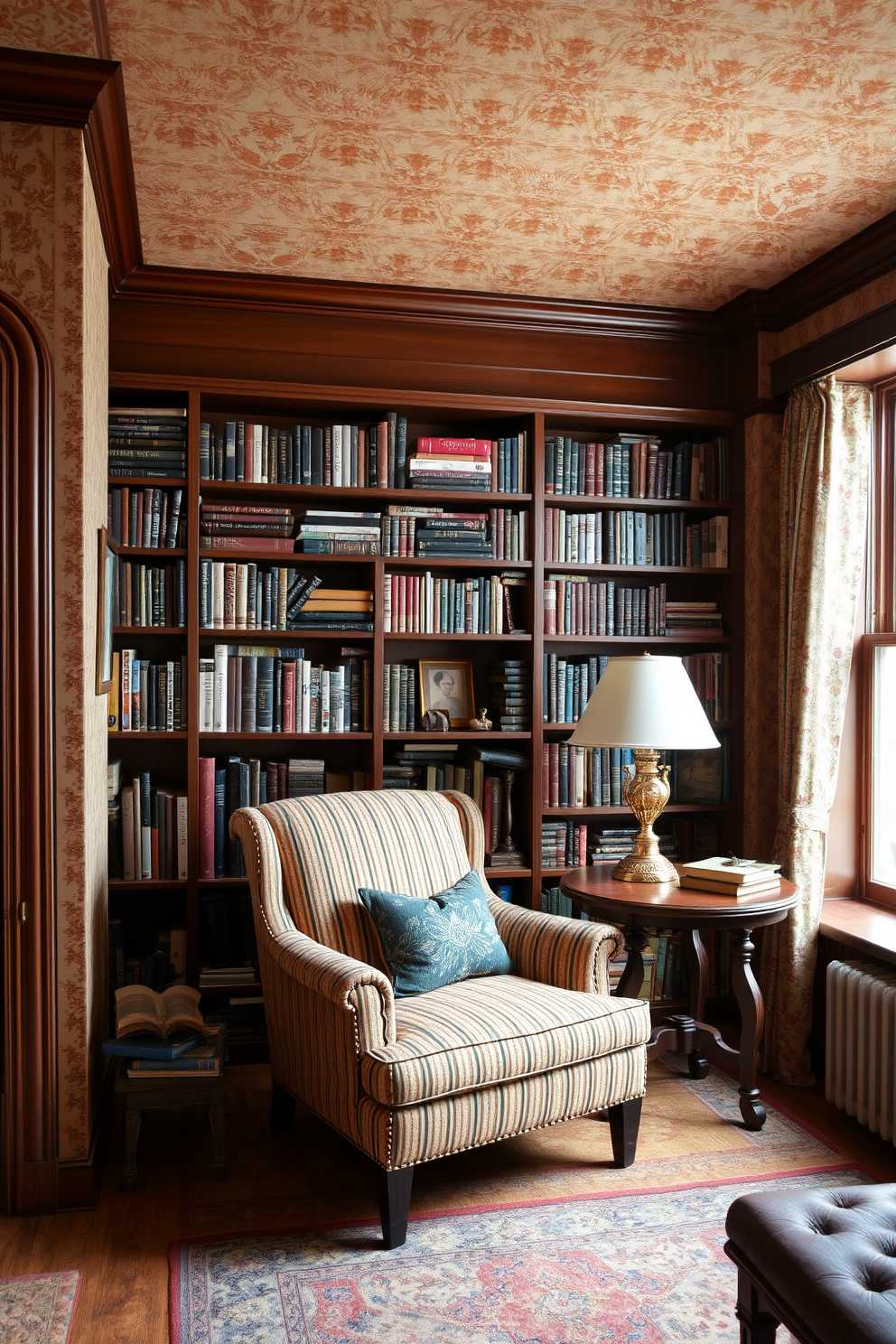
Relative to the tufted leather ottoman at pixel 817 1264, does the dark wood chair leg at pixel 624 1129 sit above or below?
below

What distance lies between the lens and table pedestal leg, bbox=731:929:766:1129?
3213 millimetres

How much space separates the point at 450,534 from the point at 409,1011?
1759 millimetres

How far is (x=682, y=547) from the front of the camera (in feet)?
13.4

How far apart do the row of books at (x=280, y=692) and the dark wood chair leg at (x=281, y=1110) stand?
1.19m

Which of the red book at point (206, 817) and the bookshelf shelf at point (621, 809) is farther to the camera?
the bookshelf shelf at point (621, 809)

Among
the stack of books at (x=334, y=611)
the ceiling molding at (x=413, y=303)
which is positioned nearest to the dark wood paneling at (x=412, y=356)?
the ceiling molding at (x=413, y=303)

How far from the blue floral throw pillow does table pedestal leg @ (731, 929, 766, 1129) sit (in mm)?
727

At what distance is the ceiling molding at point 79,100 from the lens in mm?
2387

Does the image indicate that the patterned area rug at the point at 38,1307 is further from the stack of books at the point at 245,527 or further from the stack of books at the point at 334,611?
the stack of books at the point at 245,527

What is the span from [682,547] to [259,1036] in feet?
7.91

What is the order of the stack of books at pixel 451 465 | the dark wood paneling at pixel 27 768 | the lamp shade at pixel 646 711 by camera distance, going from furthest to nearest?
1. the stack of books at pixel 451 465
2. the lamp shade at pixel 646 711
3. the dark wood paneling at pixel 27 768

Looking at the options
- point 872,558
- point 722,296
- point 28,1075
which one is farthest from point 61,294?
point 872,558

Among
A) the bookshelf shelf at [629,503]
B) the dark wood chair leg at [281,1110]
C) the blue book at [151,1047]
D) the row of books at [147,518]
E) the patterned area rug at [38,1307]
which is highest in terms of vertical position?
the bookshelf shelf at [629,503]

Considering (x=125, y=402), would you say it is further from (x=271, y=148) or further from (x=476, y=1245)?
(x=476, y=1245)
